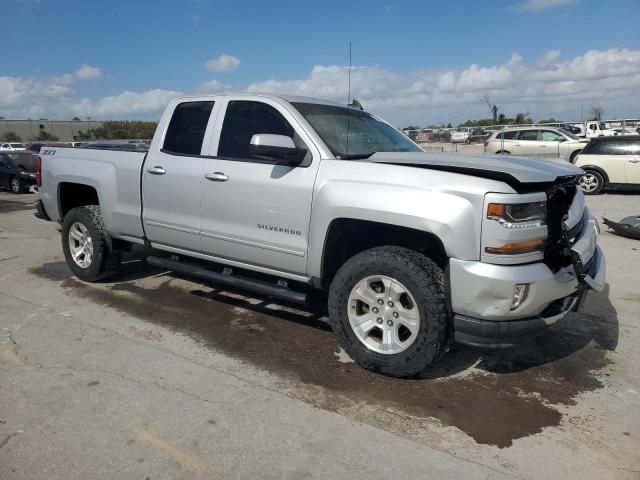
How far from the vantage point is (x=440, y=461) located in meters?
2.75

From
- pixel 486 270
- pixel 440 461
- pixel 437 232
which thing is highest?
pixel 437 232

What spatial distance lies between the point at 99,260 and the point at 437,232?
152 inches

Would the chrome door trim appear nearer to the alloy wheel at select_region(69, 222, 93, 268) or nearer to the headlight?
the alloy wheel at select_region(69, 222, 93, 268)

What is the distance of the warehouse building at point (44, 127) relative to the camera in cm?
6391

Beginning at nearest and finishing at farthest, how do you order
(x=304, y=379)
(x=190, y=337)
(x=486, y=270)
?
(x=486, y=270), (x=304, y=379), (x=190, y=337)

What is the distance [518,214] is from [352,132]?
1722 millimetres

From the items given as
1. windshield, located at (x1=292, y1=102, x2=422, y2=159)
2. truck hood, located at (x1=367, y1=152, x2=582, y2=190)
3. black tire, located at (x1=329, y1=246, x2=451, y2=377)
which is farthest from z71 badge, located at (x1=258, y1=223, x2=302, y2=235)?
truck hood, located at (x1=367, y1=152, x2=582, y2=190)

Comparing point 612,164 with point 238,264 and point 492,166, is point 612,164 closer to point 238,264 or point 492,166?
point 492,166

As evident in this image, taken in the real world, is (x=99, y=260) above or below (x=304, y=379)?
above

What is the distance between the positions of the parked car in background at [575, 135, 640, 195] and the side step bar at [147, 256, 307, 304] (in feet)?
38.9

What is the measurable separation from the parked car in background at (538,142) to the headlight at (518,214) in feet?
52.1

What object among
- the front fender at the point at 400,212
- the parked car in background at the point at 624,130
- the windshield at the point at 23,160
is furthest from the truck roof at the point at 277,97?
the parked car in background at the point at 624,130

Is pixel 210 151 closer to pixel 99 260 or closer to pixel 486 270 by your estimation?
pixel 99 260

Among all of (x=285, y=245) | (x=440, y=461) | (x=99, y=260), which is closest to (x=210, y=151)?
(x=285, y=245)
